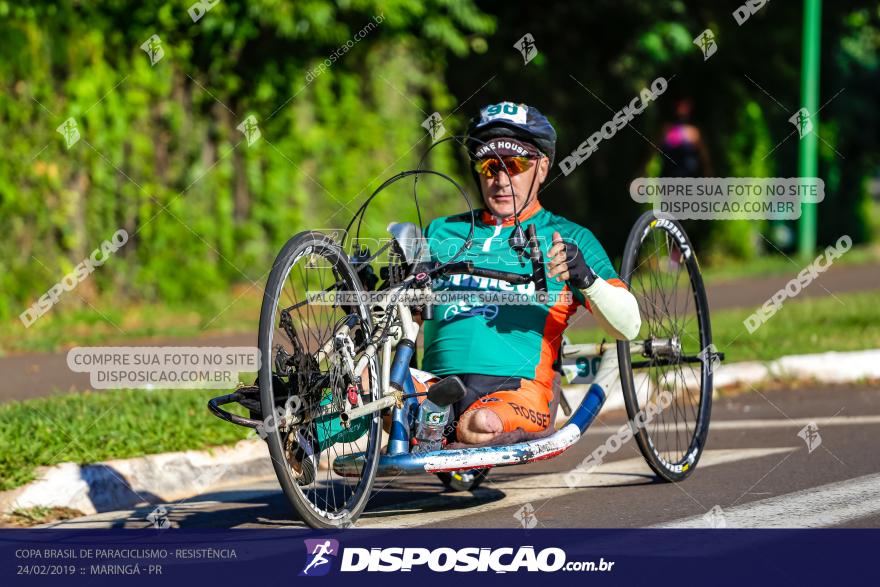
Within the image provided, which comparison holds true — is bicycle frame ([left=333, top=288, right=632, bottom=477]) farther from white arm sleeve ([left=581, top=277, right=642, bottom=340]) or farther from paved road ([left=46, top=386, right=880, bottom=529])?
white arm sleeve ([left=581, top=277, right=642, bottom=340])

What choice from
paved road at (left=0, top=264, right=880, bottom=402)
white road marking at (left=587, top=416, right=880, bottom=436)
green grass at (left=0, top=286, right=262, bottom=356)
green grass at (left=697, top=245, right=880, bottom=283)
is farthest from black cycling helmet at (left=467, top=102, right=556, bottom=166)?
green grass at (left=697, top=245, right=880, bottom=283)

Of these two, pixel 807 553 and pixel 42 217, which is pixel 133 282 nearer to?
pixel 42 217

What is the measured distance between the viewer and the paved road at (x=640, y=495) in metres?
5.41

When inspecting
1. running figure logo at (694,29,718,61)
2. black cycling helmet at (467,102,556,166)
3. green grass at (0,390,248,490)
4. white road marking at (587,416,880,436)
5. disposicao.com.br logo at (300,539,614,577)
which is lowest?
disposicao.com.br logo at (300,539,614,577)

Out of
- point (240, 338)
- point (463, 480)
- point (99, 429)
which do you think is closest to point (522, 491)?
point (463, 480)

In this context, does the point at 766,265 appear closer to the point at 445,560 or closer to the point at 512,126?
the point at 512,126

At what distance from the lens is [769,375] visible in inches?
365

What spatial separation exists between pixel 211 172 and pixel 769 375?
5358mm

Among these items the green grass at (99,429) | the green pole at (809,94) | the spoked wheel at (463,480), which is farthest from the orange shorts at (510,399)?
the green pole at (809,94)

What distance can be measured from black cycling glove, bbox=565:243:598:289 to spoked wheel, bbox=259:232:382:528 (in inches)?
31.1

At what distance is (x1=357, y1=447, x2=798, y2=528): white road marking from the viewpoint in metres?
5.60

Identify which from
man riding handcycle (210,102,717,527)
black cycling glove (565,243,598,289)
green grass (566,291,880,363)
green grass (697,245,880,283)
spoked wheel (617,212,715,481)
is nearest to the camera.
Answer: man riding handcycle (210,102,717,527)

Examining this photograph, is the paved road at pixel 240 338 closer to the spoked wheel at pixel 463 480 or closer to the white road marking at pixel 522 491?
the white road marking at pixel 522 491

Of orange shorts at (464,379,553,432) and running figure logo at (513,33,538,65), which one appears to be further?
running figure logo at (513,33,538,65)
